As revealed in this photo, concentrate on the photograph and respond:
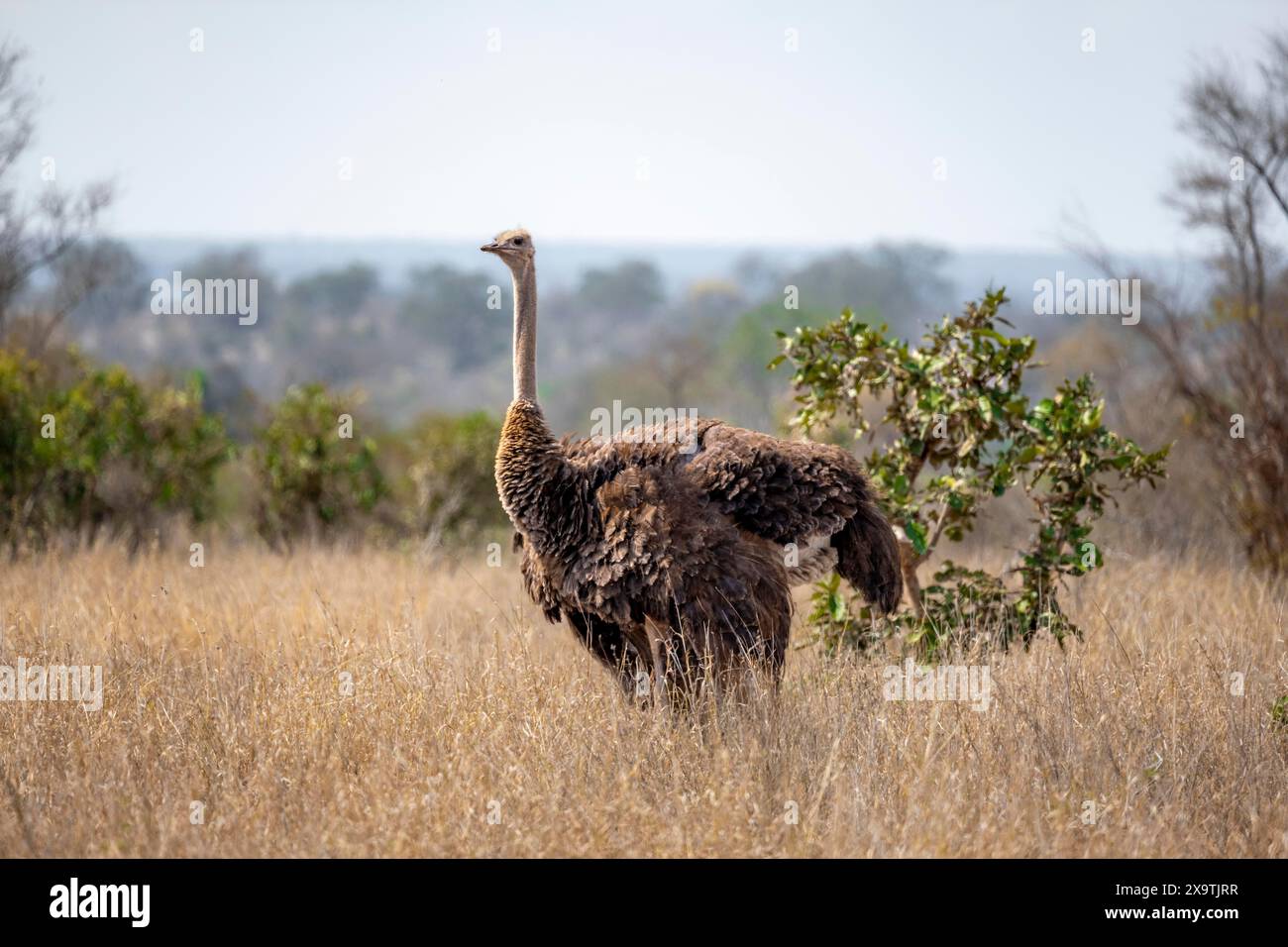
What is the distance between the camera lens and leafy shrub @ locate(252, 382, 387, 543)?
11820 mm

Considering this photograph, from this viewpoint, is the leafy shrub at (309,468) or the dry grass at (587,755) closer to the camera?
the dry grass at (587,755)

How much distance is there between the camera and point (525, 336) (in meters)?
6.05

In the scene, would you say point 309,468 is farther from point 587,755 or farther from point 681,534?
point 587,755

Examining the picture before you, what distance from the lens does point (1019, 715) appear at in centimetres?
531

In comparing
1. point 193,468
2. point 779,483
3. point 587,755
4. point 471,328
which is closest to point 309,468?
point 193,468

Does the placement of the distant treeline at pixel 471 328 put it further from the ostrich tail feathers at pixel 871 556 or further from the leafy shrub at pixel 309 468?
the ostrich tail feathers at pixel 871 556

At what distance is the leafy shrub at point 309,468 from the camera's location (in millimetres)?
11820

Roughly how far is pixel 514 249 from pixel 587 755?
251 cm

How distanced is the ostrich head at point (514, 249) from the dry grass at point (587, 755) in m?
1.82

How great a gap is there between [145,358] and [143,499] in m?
36.7

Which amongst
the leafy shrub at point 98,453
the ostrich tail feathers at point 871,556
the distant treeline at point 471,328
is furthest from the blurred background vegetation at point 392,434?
the distant treeline at point 471,328
